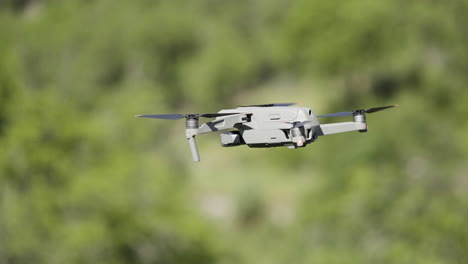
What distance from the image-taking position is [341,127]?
12797 mm

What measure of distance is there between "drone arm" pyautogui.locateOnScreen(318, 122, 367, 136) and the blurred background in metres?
37.5

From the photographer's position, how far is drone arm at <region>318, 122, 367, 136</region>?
41.2 feet

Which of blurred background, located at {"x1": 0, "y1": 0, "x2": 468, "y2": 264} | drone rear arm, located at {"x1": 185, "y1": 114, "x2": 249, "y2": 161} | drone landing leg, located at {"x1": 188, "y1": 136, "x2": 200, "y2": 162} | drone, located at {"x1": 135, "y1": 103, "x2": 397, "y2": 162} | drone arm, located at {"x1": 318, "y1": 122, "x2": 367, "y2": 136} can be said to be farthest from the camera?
blurred background, located at {"x1": 0, "y1": 0, "x2": 468, "y2": 264}

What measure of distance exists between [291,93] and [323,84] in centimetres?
998

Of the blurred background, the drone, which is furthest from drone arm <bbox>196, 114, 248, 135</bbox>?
the blurred background

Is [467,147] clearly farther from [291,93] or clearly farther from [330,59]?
[291,93]

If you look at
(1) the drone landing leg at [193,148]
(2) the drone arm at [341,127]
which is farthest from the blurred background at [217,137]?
(1) the drone landing leg at [193,148]

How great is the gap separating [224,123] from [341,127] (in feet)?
7.13

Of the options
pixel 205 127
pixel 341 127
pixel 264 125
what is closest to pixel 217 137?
pixel 341 127

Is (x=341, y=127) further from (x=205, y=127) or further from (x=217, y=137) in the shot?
(x=217, y=137)

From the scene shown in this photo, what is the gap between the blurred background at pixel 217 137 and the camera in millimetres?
52406

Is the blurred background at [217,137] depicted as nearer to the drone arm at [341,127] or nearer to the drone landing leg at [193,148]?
the drone arm at [341,127]

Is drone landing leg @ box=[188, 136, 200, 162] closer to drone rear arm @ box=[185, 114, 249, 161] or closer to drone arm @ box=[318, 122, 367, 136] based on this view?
drone rear arm @ box=[185, 114, 249, 161]

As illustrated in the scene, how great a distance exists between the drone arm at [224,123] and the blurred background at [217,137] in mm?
38582
